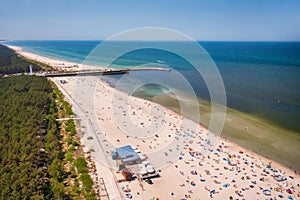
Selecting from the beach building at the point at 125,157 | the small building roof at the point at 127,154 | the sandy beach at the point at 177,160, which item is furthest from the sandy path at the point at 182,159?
the small building roof at the point at 127,154

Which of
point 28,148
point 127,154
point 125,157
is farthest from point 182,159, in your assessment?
point 28,148

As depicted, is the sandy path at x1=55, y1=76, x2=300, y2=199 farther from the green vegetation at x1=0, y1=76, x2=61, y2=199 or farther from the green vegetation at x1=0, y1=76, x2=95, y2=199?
the green vegetation at x1=0, y1=76, x2=61, y2=199

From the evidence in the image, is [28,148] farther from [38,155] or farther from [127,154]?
[127,154]

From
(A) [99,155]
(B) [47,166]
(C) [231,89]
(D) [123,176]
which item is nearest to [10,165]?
(B) [47,166]

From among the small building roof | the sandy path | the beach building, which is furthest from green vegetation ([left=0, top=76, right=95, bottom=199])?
the small building roof

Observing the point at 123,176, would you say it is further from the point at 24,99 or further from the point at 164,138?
the point at 24,99
